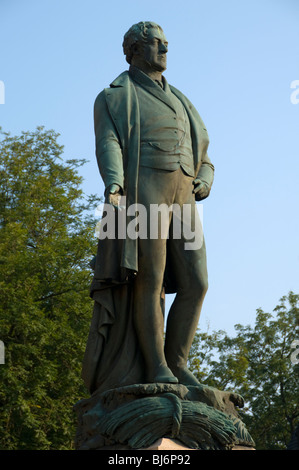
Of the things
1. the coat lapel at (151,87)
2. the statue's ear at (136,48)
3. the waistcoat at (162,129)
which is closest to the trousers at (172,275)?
the waistcoat at (162,129)

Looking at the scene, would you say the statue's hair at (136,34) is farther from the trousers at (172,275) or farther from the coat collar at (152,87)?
the trousers at (172,275)

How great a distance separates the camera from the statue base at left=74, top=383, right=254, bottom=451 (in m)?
6.70

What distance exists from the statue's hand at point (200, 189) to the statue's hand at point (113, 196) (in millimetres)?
856

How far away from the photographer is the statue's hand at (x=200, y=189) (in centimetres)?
803

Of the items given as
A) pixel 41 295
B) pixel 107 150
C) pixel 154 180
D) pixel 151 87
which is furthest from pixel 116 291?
pixel 41 295

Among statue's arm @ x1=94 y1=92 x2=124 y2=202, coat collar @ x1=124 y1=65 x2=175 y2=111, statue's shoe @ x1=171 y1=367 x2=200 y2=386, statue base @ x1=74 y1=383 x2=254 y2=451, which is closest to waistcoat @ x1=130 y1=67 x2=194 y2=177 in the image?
coat collar @ x1=124 y1=65 x2=175 y2=111

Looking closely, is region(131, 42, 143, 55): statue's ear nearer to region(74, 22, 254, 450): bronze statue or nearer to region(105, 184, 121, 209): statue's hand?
region(74, 22, 254, 450): bronze statue

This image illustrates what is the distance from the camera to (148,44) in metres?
8.22

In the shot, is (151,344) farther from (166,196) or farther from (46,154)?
(46,154)

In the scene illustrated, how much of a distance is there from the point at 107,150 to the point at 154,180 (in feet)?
1.66

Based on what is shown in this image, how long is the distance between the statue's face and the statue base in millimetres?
3120

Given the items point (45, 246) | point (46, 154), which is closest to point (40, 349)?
point (45, 246)

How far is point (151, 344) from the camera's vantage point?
24.2 feet
